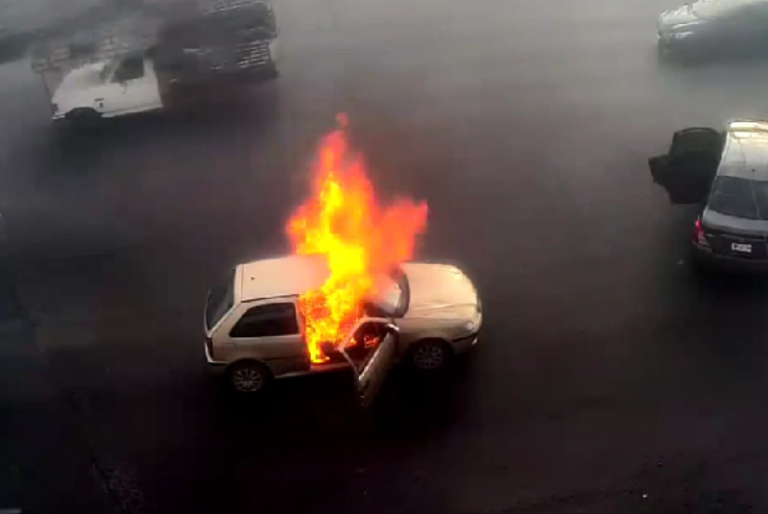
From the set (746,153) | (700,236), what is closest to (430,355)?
(700,236)

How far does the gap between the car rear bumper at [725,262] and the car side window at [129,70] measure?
12102 millimetres

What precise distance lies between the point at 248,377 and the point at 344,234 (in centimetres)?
288

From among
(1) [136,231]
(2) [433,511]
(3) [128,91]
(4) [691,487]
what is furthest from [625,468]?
(3) [128,91]

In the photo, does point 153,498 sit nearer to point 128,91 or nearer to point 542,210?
point 542,210

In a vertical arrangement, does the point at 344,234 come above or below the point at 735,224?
above

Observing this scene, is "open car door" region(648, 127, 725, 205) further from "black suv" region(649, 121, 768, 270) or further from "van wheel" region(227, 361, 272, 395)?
"van wheel" region(227, 361, 272, 395)

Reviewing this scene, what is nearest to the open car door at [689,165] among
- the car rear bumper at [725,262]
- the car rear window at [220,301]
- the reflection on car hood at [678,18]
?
the car rear bumper at [725,262]

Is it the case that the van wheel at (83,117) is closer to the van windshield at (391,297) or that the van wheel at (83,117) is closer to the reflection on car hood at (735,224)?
the van windshield at (391,297)

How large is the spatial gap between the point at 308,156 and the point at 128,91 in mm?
4517

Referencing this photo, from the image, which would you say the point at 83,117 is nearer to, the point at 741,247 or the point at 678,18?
the point at 741,247

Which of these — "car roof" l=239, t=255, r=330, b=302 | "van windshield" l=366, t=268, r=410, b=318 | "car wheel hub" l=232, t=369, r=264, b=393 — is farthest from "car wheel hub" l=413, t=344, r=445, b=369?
"car wheel hub" l=232, t=369, r=264, b=393

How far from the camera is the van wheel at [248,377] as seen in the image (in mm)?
10406

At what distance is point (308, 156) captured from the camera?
53.5ft

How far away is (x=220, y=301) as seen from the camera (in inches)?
422
